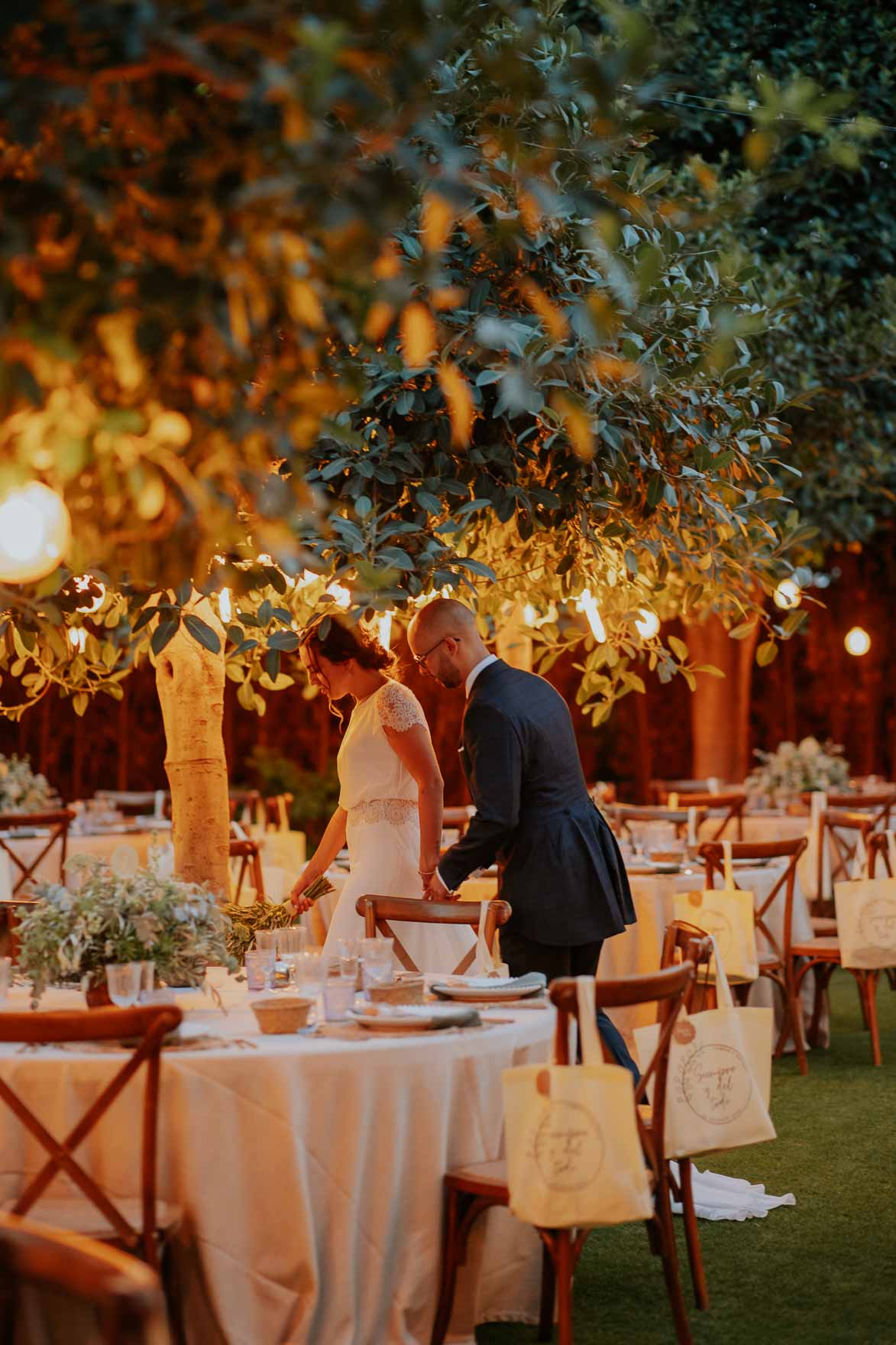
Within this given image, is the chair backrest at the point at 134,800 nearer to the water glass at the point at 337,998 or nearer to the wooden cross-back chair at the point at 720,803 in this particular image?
the wooden cross-back chair at the point at 720,803

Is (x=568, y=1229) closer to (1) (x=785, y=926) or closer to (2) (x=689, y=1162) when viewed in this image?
(2) (x=689, y=1162)

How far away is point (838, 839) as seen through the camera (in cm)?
929

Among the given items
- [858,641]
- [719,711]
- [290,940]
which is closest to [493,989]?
[290,940]

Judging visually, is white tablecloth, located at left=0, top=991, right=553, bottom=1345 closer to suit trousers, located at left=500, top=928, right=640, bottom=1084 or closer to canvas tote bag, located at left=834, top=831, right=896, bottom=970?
suit trousers, located at left=500, top=928, right=640, bottom=1084

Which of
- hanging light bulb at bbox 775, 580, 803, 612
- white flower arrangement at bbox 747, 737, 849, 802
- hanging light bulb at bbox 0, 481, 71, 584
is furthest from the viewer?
white flower arrangement at bbox 747, 737, 849, 802

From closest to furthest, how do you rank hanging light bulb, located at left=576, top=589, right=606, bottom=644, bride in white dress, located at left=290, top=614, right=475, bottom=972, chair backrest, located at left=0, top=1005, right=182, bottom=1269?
1. chair backrest, located at left=0, top=1005, right=182, bottom=1269
2. bride in white dress, located at left=290, top=614, right=475, bottom=972
3. hanging light bulb, located at left=576, top=589, right=606, bottom=644

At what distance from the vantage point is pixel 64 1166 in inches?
109

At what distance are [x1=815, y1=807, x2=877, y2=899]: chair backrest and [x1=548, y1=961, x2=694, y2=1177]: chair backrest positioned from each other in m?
3.83

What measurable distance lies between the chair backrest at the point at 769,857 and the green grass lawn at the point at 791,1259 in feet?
3.15

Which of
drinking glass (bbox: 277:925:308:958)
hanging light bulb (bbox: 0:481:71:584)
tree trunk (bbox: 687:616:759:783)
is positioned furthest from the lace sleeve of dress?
tree trunk (bbox: 687:616:759:783)

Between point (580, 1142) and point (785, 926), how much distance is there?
165 inches

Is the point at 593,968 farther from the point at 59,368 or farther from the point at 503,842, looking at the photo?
the point at 59,368

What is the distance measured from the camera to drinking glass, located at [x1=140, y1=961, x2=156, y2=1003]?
3.29 metres

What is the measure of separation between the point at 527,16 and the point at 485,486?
2.15 m
